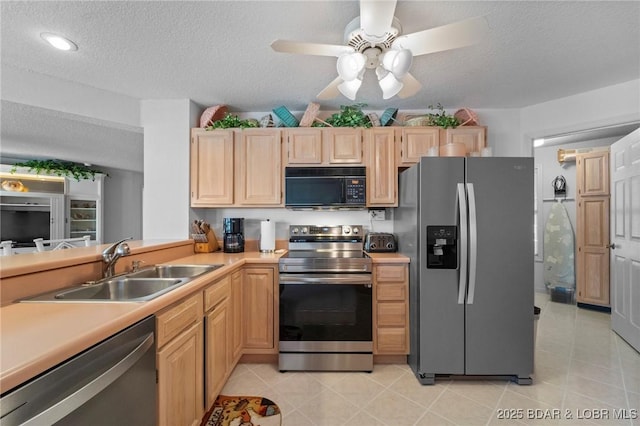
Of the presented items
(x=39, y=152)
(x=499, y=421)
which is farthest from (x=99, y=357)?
(x=39, y=152)

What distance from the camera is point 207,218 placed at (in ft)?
9.77

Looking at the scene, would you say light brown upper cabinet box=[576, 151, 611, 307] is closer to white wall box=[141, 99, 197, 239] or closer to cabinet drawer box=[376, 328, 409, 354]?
cabinet drawer box=[376, 328, 409, 354]

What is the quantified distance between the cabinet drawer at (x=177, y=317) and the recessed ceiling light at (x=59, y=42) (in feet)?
6.20

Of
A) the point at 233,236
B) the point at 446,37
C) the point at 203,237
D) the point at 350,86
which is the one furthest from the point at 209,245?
the point at 446,37

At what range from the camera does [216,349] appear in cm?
175

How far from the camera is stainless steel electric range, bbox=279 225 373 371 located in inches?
86.4

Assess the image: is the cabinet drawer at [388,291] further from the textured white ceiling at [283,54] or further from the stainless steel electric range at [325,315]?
the textured white ceiling at [283,54]

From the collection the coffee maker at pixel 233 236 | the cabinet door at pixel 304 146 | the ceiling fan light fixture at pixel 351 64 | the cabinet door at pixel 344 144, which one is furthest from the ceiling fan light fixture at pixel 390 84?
the coffee maker at pixel 233 236

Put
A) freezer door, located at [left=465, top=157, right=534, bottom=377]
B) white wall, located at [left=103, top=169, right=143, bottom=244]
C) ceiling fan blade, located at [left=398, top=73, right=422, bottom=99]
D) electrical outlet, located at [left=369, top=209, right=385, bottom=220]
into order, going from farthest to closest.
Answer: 1. white wall, located at [left=103, top=169, right=143, bottom=244]
2. electrical outlet, located at [left=369, top=209, right=385, bottom=220]
3. freezer door, located at [left=465, top=157, right=534, bottom=377]
4. ceiling fan blade, located at [left=398, top=73, right=422, bottom=99]

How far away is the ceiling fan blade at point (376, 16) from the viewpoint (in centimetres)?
119

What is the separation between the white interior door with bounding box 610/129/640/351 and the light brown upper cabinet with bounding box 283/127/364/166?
2.52 m

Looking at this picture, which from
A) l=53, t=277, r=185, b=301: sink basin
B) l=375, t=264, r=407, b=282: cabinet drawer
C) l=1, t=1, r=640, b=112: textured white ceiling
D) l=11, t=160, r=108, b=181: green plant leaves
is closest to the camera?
l=53, t=277, r=185, b=301: sink basin

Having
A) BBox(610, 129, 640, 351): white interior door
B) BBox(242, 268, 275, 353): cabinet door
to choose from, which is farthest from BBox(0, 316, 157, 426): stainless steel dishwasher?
BBox(610, 129, 640, 351): white interior door

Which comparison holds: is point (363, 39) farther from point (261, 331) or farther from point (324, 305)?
point (261, 331)
